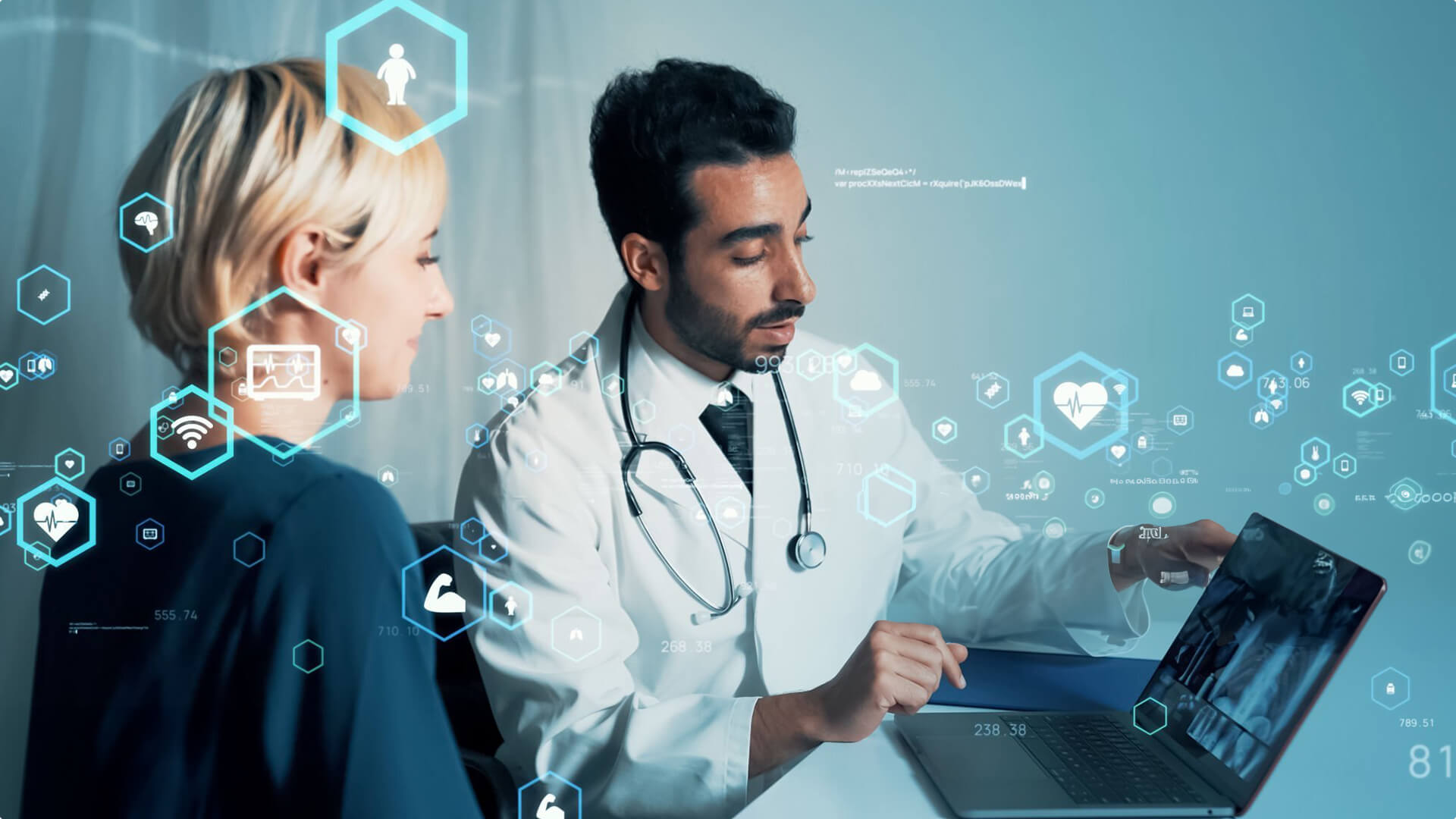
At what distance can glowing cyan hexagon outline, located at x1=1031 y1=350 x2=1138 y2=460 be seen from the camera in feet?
4.01

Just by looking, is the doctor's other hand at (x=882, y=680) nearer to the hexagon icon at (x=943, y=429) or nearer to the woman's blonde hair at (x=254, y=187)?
the hexagon icon at (x=943, y=429)

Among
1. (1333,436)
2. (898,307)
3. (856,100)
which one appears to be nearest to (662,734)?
(898,307)

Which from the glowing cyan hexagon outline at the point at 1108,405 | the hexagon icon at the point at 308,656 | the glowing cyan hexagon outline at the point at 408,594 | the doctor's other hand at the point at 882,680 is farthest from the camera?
the glowing cyan hexagon outline at the point at 1108,405

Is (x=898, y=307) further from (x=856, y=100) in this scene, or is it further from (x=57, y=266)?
(x=57, y=266)

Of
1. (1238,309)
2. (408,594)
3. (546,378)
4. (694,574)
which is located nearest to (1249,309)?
(1238,309)

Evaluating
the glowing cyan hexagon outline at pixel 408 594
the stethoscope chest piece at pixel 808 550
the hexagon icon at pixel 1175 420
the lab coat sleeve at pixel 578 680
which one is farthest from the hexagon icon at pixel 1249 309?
the glowing cyan hexagon outline at pixel 408 594

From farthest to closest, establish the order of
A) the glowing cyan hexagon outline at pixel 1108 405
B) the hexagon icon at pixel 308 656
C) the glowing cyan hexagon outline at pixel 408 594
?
the glowing cyan hexagon outline at pixel 1108 405 < the glowing cyan hexagon outline at pixel 408 594 < the hexagon icon at pixel 308 656

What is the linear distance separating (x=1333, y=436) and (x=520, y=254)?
1130 mm

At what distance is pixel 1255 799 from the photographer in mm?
958

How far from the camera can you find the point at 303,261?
3.65 feet

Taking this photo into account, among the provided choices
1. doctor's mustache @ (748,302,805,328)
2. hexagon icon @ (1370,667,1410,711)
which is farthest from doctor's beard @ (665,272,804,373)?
hexagon icon @ (1370,667,1410,711)

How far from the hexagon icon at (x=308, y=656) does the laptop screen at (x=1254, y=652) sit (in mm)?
914

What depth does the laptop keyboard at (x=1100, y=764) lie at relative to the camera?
Result: 945 mm

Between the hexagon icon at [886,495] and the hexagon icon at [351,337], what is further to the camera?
the hexagon icon at [886,495]
